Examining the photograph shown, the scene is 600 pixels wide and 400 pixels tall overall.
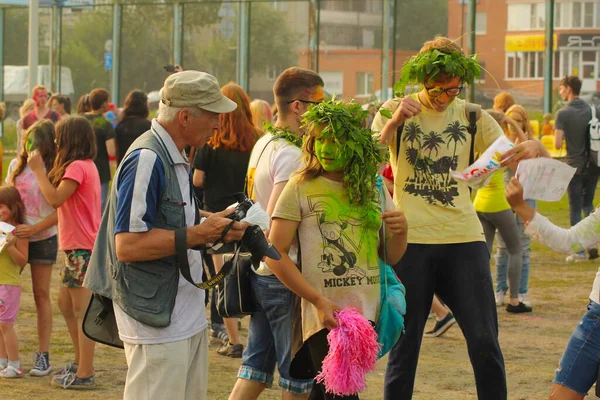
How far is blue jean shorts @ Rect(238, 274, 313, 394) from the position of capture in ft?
16.7

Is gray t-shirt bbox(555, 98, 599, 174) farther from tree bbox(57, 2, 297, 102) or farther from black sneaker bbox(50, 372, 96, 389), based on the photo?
tree bbox(57, 2, 297, 102)

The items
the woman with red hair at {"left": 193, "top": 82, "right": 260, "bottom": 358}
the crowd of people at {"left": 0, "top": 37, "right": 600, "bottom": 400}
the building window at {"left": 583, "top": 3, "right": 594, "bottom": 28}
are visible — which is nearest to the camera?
the crowd of people at {"left": 0, "top": 37, "right": 600, "bottom": 400}

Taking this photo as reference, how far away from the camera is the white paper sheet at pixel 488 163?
5241 mm

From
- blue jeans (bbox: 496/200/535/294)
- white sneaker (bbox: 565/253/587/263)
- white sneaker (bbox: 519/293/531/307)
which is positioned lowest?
white sneaker (bbox: 519/293/531/307)

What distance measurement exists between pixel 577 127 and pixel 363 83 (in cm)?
1018

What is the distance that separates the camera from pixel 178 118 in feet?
13.7

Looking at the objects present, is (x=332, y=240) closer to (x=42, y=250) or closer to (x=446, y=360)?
(x=42, y=250)

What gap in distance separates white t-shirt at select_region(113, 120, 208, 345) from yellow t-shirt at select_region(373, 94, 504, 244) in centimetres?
162

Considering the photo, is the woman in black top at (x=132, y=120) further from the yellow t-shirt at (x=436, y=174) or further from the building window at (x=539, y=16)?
the building window at (x=539, y=16)

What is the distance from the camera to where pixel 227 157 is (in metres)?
8.00

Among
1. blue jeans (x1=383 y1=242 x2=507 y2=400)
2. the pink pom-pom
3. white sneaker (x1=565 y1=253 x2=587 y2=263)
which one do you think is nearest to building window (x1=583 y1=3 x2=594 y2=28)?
white sneaker (x1=565 y1=253 x2=587 y2=263)

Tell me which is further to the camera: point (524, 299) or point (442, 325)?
point (524, 299)

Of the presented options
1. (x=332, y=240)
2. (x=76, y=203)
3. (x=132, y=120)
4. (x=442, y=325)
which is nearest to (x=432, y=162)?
(x=332, y=240)

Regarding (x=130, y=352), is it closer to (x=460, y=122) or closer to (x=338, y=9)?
(x=460, y=122)
